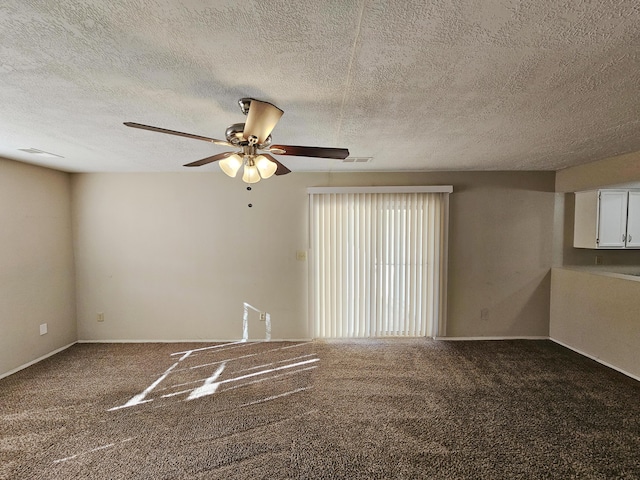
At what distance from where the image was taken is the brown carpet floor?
74.2 inches

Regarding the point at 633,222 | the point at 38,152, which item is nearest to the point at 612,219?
the point at 633,222

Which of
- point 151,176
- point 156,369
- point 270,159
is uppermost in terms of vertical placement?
point 151,176

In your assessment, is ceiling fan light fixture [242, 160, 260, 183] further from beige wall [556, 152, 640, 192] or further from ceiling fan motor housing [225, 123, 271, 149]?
beige wall [556, 152, 640, 192]

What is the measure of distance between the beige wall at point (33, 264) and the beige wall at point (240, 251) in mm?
163

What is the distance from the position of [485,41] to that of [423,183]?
2822 mm

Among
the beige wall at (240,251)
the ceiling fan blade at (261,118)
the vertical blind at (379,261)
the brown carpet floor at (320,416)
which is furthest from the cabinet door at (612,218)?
the ceiling fan blade at (261,118)

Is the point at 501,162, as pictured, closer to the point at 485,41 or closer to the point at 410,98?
the point at 410,98

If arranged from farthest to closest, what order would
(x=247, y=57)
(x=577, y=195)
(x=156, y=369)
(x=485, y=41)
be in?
(x=577, y=195) < (x=156, y=369) < (x=247, y=57) < (x=485, y=41)

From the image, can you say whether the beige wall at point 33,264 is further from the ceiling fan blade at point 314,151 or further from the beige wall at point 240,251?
the ceiling fan blade at point 314,151

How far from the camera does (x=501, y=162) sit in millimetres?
3387

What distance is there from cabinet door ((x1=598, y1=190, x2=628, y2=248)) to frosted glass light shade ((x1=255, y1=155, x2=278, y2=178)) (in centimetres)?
417

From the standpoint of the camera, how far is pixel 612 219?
3.67m

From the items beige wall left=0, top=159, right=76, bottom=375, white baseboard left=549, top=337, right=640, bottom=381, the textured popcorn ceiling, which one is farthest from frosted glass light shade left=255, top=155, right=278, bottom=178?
white baseboard left=549, top=337, right=640, bottom=381

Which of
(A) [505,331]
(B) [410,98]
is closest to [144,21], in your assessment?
(B) [410,98]
